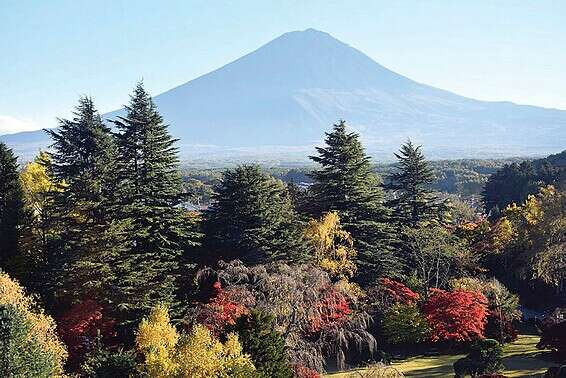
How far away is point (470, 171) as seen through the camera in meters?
96.5

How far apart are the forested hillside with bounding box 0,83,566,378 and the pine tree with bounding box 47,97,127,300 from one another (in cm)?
6

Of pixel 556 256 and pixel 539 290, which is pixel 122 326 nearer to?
pixel 556 256

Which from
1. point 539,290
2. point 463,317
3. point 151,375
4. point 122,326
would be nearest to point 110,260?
point 122,326

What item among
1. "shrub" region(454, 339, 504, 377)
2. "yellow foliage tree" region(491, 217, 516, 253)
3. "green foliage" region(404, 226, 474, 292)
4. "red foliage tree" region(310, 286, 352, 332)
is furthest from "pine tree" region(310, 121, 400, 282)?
"shrub" region(454, 339, 504, 377)

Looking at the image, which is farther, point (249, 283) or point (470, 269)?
point (470, 269)

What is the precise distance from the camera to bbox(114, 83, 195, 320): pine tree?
2164 centimetres

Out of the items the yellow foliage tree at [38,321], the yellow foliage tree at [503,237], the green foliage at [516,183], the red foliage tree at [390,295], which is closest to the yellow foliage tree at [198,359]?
the yellow foliage tree at [38,321]

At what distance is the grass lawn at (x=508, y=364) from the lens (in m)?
21.3

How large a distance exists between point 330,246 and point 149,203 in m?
8.87

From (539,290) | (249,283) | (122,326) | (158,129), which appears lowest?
(539,290)

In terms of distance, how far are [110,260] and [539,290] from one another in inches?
1005

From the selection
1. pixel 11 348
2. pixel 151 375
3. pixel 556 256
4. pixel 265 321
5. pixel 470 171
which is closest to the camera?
pixel 11 348

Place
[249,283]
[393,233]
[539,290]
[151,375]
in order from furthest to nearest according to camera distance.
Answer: [539,290], [393,233], [249,283], [151,375]

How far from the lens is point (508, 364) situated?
22312 mm
